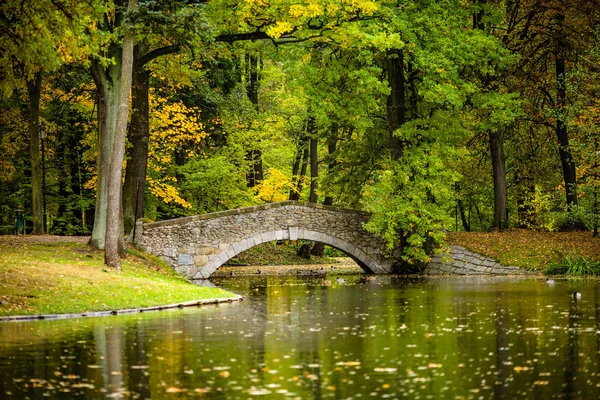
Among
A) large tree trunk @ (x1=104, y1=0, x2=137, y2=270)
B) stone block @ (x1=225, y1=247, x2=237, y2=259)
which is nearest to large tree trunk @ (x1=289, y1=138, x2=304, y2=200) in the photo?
stone block @ (x1=225, y1=247, x2=237, y2=259)

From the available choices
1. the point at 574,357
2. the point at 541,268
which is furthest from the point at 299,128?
the point at 574,357

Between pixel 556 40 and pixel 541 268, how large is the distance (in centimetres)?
880

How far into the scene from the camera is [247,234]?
34312mm

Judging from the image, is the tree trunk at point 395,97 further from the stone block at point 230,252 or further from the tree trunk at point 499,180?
the stone block at point 230,252

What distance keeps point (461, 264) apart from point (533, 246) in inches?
101

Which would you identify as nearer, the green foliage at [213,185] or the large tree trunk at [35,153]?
the large tree trunk at [35,153]

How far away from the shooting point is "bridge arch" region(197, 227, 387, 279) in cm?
3372

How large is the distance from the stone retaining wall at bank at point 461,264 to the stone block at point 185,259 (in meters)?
8.44

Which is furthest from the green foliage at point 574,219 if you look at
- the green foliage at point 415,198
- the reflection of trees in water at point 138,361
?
the reflection of trees in water at point 138,361

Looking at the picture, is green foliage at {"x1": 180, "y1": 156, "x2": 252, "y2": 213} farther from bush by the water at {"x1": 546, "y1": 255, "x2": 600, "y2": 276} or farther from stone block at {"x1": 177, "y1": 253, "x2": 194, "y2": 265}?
bush by the water at {"x1": 546, "y1": 255, "x2": 600, "y2": 276}

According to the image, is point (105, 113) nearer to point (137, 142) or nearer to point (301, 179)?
point (137, 142)

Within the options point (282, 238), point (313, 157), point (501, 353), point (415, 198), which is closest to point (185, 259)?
point (282, 238)

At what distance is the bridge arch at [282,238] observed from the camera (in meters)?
33.7

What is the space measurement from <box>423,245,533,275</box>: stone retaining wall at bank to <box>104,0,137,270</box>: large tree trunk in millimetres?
14411
